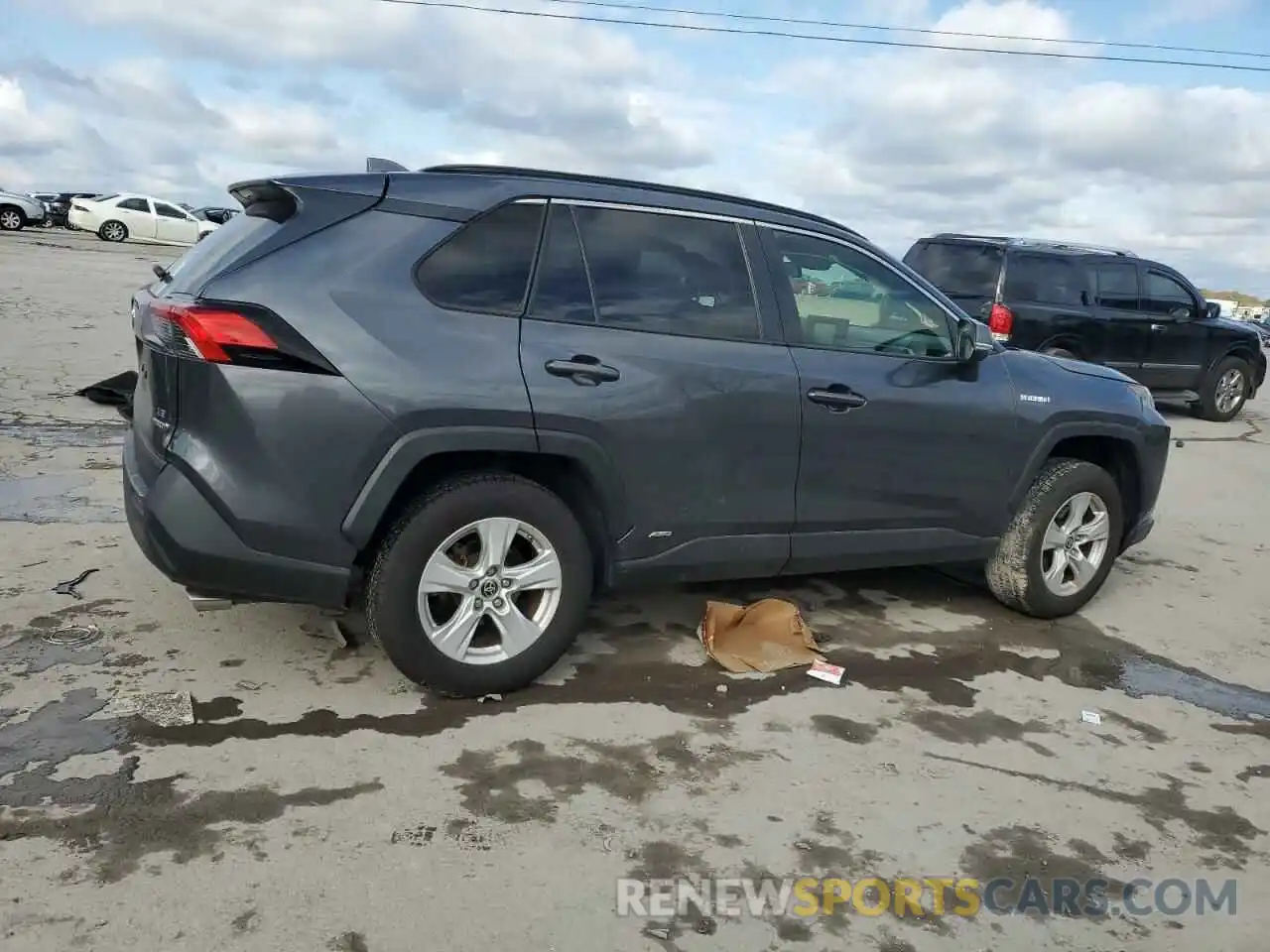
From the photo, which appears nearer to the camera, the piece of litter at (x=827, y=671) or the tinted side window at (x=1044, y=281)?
the piece of litter at (x=827, y=671)

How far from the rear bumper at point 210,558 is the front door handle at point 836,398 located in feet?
6.39

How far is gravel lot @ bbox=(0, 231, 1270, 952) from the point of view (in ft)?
8.57

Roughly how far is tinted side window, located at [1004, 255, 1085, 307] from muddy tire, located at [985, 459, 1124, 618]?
623 cm

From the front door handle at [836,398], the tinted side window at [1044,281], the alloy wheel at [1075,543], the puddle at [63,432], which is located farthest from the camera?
the tinted side window at [1044,281]

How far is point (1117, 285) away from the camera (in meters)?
11.7

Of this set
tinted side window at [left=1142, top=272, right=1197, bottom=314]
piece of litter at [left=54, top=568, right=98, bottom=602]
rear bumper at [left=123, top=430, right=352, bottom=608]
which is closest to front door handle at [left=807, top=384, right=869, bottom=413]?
rear bumper at [left=123, top=430, right=352, bottom=608]

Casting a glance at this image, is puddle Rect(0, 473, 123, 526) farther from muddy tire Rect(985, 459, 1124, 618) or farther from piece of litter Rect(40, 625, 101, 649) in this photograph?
muddy tire Rect(985, 459, 1124, 618)

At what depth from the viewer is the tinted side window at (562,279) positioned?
12.2ft

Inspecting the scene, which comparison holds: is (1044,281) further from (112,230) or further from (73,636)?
(112,230)

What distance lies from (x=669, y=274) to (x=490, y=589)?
4.57 ft

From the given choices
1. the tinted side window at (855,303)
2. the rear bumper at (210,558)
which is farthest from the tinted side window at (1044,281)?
the rear bumper at (210,558)

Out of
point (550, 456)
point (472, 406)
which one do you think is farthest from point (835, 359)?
point (472, 406)

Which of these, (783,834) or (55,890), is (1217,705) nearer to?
(783,834)

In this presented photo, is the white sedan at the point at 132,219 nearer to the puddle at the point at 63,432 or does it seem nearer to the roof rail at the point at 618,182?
the puddle at the point at 63,432
